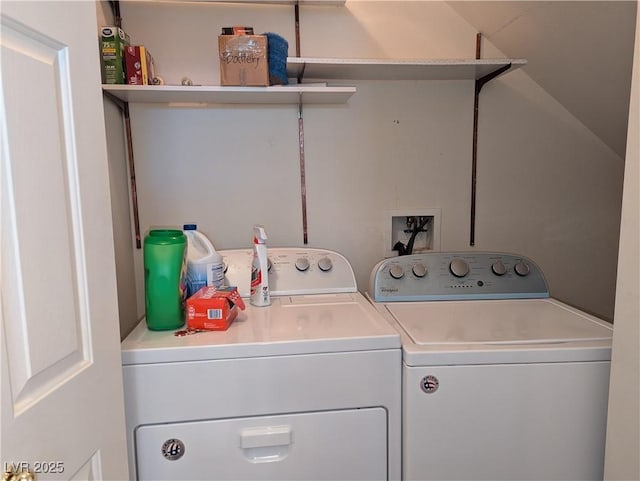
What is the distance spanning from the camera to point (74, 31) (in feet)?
2.51

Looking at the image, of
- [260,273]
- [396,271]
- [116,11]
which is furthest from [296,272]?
[116,11]

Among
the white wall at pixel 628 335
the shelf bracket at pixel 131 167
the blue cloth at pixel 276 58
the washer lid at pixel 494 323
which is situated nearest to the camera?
the white wall at pixel 628 335

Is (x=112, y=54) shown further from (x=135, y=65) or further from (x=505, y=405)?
(x=505, y=405)

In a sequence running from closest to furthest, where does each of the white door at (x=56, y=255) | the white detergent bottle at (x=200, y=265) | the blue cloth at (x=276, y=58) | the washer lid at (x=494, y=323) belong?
the white door at (x=56, y=255)
the washer lid at (x=494, y=323)
the white detergent bottle at (x=200, y=265)
the blue cloth at (x=276, y=58)

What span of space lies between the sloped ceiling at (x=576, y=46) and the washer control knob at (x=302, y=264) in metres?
1.27

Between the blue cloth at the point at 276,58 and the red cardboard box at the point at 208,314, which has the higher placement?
the blue cloth at the point at 276,58

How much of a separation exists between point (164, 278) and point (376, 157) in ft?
3.71

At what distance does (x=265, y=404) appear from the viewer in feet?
3.54

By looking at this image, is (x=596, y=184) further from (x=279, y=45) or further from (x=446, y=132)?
(x=279, y=45)

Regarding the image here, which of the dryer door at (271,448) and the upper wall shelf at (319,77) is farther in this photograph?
the upper wall shelf at (319,77)

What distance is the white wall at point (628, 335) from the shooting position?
91 cm

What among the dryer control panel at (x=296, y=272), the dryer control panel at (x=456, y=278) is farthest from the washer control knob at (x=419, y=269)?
the dryer control panel at (x=296, y=272)

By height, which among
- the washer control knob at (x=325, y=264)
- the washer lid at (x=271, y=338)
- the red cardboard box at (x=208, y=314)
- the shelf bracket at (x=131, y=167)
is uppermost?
the shelf bracket at (x=131, y=167)

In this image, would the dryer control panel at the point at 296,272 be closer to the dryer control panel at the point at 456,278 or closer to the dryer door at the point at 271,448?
the dryer control panel at the point at 456,278
